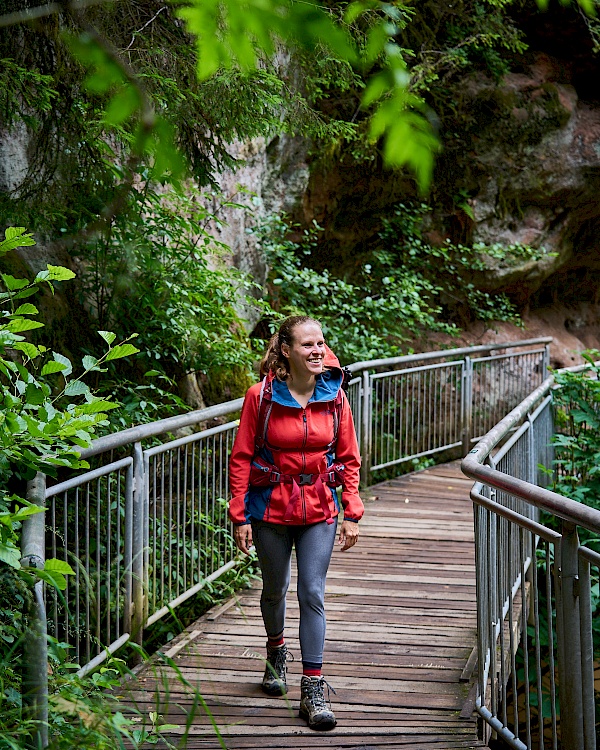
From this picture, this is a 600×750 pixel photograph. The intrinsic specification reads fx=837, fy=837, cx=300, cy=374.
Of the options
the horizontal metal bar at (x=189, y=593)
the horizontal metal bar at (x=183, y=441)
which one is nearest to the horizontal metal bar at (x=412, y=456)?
the horizontal metal bar at (x=189, y=593)

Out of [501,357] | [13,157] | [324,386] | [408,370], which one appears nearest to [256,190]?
[408,370]

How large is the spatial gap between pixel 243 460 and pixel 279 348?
584 mm

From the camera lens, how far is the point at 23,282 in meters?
3.13

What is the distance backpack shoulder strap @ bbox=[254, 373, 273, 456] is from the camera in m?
4.06

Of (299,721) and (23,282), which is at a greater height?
(23,282)

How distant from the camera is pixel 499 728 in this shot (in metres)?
3.68

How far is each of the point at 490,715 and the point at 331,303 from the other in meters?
8.59

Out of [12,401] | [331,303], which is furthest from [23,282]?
[331,303]

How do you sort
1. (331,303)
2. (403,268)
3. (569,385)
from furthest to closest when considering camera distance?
(403,268), (331,303), (569,385)

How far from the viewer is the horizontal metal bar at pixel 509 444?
4836mm

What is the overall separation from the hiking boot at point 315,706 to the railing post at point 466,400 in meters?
6.86

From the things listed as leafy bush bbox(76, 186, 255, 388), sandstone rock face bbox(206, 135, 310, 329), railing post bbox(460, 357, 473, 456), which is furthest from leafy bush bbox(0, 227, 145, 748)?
railing post bbox(460, 357, 473, 456)

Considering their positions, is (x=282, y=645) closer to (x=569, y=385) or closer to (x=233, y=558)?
(x=233, y=558)

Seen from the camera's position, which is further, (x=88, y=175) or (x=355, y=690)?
(x=88, y=175)
